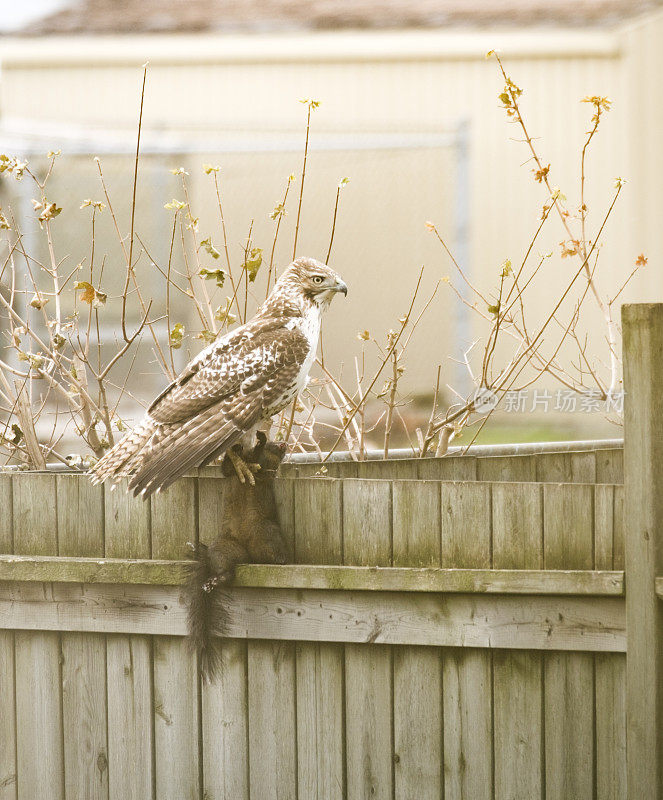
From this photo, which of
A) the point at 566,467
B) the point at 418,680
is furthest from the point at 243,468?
the point at 566,467

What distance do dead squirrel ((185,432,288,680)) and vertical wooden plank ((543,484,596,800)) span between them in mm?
777

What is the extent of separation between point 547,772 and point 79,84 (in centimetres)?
1005

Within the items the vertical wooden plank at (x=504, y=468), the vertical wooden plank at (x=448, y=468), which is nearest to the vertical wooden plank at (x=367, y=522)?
the vertical wooden plank at (x=448, y=468)

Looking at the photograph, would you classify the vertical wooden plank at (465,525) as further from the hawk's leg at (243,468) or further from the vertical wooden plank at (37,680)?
the vertical wooden plank at (37,680)

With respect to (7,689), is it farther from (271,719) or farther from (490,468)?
(490,468)

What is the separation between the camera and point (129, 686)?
137 inches

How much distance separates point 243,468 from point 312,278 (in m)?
0.85

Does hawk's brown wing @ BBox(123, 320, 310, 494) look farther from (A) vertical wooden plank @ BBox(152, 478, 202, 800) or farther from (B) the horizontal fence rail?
(B) the horizontal fence rail

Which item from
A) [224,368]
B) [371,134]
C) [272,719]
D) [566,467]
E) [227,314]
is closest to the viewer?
[272,719]

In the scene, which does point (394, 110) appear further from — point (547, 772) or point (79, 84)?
point (547, 772)

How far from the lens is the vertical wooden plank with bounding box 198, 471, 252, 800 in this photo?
11.2ft

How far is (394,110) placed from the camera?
1198 centimetres

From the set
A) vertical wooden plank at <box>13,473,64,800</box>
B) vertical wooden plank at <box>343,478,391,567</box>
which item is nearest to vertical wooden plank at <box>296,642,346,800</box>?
vertical wooden plank at <box>343,478,391,567</box>

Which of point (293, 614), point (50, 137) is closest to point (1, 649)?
point (293, 614)
